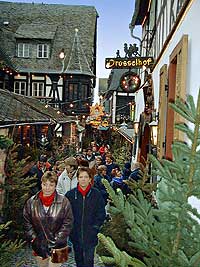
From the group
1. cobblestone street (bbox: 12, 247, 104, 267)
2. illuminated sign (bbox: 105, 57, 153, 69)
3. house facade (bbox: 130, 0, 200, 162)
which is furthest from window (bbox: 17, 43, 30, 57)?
cobblestone street (bbox: 12, 247, 104, 267)

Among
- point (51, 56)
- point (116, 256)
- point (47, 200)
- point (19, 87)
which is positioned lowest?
point (47, 200)

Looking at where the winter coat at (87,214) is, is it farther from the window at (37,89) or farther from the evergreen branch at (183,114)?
the window at (37,89)

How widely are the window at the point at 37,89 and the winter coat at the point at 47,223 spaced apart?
26101 millimetres

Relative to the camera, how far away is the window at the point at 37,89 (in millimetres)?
31906

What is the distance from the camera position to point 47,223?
6.05 metres

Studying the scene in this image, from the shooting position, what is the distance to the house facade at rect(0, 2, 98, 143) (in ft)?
106

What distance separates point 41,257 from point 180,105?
13.8ft

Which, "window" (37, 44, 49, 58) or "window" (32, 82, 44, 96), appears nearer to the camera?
"window" (32, 82, 44, 96)

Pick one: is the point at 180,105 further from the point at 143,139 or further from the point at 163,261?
the point at 143,139

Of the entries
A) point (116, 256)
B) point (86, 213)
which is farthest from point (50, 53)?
point (116, 256)

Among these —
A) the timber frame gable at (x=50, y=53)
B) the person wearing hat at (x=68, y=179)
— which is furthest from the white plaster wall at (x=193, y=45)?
the timber frame gable at (x=50, y=53)

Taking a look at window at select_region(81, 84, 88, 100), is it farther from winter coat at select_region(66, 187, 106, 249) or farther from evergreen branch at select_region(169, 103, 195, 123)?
evergreen branch at select_region(169, 103, 195, 123)

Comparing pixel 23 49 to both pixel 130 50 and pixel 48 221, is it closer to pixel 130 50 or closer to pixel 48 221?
pixel 130 50

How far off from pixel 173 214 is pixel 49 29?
112 ft
